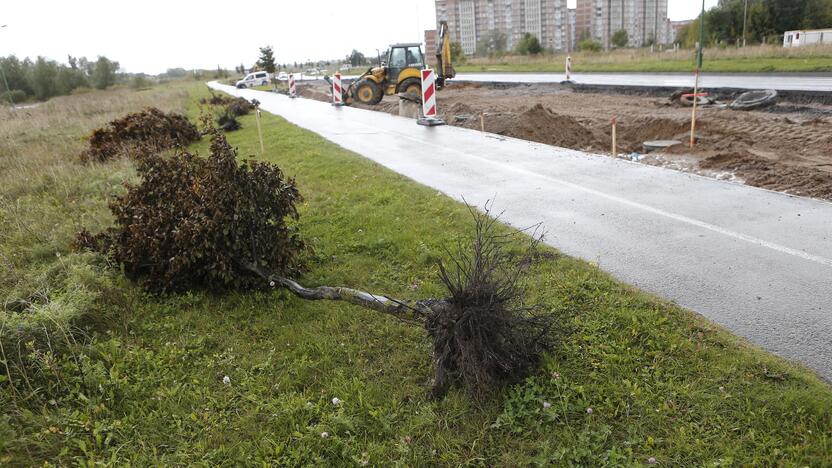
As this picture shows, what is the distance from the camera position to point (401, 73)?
2503 cm

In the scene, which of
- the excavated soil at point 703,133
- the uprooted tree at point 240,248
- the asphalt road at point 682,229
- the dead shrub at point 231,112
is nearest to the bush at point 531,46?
the dead shrub at point 231,112

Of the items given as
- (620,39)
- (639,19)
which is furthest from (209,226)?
(639,19)

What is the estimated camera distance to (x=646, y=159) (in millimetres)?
11203

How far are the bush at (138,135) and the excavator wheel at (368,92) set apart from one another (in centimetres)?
1075

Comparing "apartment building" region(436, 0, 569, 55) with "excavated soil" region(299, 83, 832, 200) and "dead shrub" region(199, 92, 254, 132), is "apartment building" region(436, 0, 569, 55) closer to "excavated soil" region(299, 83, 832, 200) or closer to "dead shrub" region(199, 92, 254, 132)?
"dead shrub" region(199, 92, 254, 132)

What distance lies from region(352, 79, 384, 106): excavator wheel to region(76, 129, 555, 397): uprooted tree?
21.7 metres

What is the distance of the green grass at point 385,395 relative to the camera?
10.1 ft

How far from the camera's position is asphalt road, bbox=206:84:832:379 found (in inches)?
170

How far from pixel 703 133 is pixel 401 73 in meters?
14.9

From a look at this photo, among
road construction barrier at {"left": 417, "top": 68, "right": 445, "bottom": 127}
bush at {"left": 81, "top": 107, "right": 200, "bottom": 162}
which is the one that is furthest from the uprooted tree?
road construction barrier at {"left": 417, "top": 68, "right": 445, "bottom": 127}

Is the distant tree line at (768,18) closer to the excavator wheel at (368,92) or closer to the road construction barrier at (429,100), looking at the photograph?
the excavator wheel at (368,92)

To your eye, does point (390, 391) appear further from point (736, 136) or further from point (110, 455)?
point (736, 136)

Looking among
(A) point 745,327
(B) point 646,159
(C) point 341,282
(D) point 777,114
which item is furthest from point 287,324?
(D) point 777,114

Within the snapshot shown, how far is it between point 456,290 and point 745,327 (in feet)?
7.38
